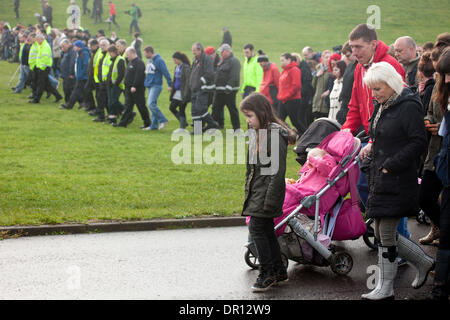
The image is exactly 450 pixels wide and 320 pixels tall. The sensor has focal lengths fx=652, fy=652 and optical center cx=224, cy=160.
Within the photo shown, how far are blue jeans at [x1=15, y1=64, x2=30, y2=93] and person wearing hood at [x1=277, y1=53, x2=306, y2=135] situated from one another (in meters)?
11.8

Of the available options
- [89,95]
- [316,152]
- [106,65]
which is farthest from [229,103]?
[316,152]

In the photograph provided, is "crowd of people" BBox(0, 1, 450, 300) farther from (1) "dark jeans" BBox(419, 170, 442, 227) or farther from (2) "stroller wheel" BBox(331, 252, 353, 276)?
(2) "stroller wheel" BBox(331, 252, 353, 276)

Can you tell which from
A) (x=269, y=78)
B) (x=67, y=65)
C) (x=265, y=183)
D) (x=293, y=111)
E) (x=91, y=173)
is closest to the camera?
(x=265, y=183)

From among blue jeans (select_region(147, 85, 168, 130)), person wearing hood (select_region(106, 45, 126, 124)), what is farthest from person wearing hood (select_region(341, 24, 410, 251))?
person wearing hood (select_region(106, 45, 126, 124))

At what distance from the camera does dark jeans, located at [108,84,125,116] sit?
57.7 feet

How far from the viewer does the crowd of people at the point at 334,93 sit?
17.9 ft

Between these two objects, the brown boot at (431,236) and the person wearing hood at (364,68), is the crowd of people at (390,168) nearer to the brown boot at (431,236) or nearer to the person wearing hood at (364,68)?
the person wearing hood at (364,68)

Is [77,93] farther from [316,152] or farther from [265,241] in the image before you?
[265,241]

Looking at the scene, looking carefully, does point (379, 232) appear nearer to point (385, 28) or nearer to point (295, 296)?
point (295, 296)

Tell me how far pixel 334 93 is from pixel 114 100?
306 inches

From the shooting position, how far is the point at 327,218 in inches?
257

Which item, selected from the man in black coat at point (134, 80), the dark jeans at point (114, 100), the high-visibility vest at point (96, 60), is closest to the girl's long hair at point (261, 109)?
the man in black coat at point (134, 80)
